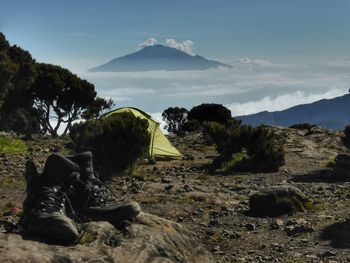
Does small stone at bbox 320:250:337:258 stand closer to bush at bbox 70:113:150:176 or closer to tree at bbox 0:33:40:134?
bush at bbox 70:113:150:176

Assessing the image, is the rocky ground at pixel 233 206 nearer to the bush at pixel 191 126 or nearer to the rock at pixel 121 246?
the rock at pixel 121 246

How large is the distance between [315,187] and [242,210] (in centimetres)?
533

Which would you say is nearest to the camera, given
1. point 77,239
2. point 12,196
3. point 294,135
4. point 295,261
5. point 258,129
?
point 77,239

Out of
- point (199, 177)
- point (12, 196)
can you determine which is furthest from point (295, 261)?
point (199, 177)

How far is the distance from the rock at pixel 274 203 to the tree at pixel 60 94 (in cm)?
3942

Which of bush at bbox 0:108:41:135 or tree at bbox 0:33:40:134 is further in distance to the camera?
bush at bbox 0:108:41:135

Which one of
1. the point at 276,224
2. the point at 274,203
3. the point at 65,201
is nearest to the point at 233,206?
the point at 274,203

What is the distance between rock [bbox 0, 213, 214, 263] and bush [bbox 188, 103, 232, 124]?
155ft

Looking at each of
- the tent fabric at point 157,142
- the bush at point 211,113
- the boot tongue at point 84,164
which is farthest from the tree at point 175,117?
the boot tongue at point 84,164

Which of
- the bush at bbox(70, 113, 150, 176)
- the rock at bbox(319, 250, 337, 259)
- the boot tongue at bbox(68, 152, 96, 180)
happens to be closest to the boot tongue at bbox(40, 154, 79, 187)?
the boot tongue at bbox(68, 152, 96, 180)

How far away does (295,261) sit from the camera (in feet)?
28.5

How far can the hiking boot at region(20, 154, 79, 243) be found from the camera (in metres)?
5.59

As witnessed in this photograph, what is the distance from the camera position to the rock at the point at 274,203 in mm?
12586

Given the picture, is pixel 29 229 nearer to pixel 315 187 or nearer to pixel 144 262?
pixel 144 262
